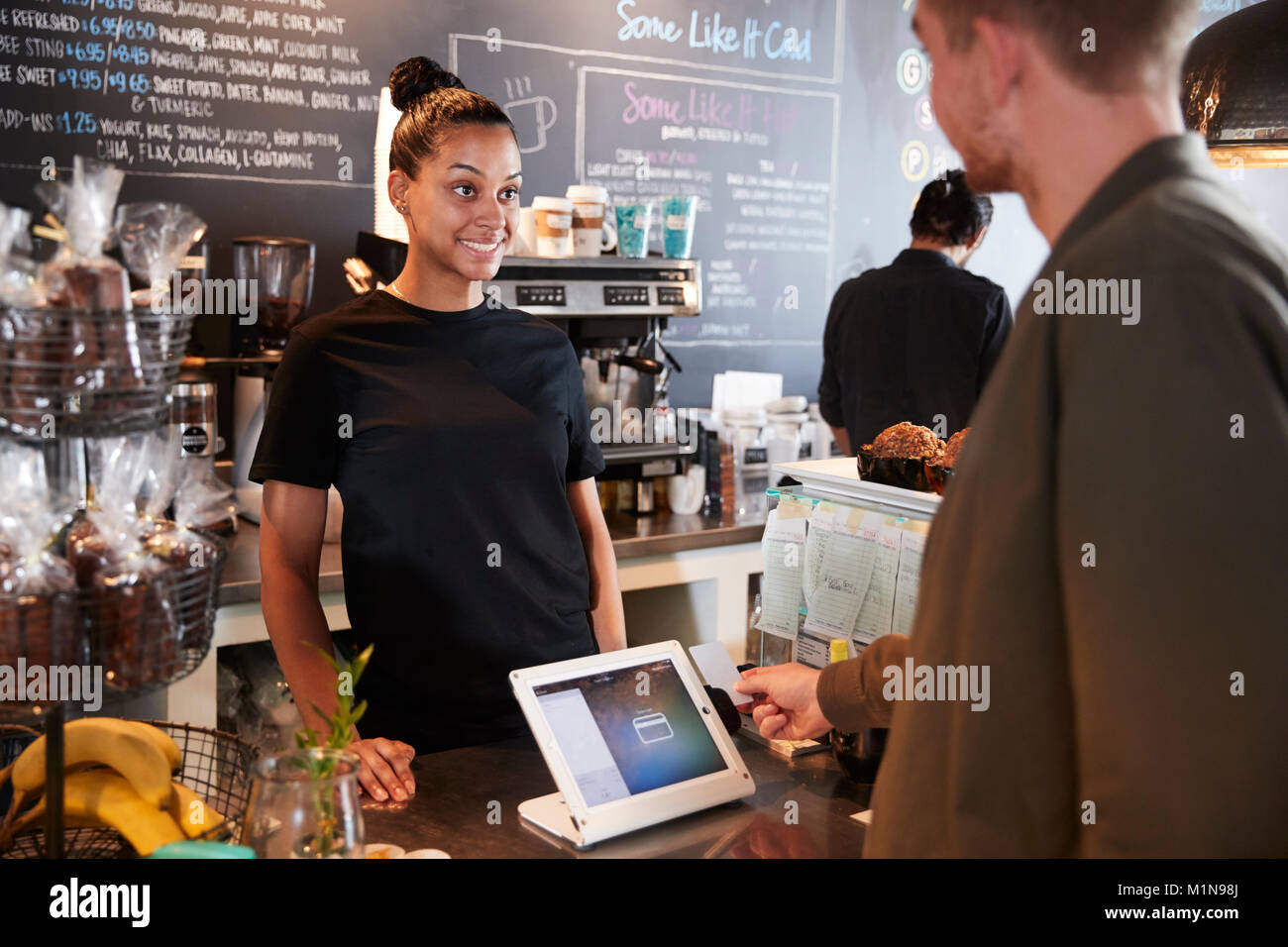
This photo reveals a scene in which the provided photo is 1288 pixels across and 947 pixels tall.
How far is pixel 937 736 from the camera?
0.84 m

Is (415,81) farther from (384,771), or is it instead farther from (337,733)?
(337,733)

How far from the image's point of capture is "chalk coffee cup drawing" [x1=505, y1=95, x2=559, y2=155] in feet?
11.9

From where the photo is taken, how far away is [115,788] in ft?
4.08

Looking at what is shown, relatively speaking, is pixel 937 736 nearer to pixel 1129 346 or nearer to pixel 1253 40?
pixel 1129 346

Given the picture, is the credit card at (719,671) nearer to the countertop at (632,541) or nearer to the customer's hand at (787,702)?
the customer's hand at (787,702)

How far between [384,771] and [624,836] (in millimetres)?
339

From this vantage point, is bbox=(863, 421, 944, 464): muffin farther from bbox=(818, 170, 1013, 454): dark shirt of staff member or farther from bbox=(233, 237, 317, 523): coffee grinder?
bbox=(233, 237, 317, 523): coffee grinder

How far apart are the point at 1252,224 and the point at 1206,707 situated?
13.0 inches

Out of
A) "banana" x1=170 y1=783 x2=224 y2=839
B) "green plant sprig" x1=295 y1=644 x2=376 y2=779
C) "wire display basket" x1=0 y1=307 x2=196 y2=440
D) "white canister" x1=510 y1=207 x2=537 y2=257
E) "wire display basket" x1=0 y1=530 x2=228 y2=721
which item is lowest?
"banana" x1=170 y1=783 x2=224 y2=839

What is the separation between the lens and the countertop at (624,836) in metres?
1.35

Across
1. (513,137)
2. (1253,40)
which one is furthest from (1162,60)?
(1253,40)

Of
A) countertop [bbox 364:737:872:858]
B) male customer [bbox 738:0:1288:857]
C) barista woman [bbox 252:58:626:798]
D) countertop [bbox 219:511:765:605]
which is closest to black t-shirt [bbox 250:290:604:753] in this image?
barista woman [bbox 252:58:626:798]

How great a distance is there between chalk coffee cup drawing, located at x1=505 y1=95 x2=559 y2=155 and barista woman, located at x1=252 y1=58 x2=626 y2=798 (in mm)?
1714

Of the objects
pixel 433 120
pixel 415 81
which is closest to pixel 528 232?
pixel 415 81
